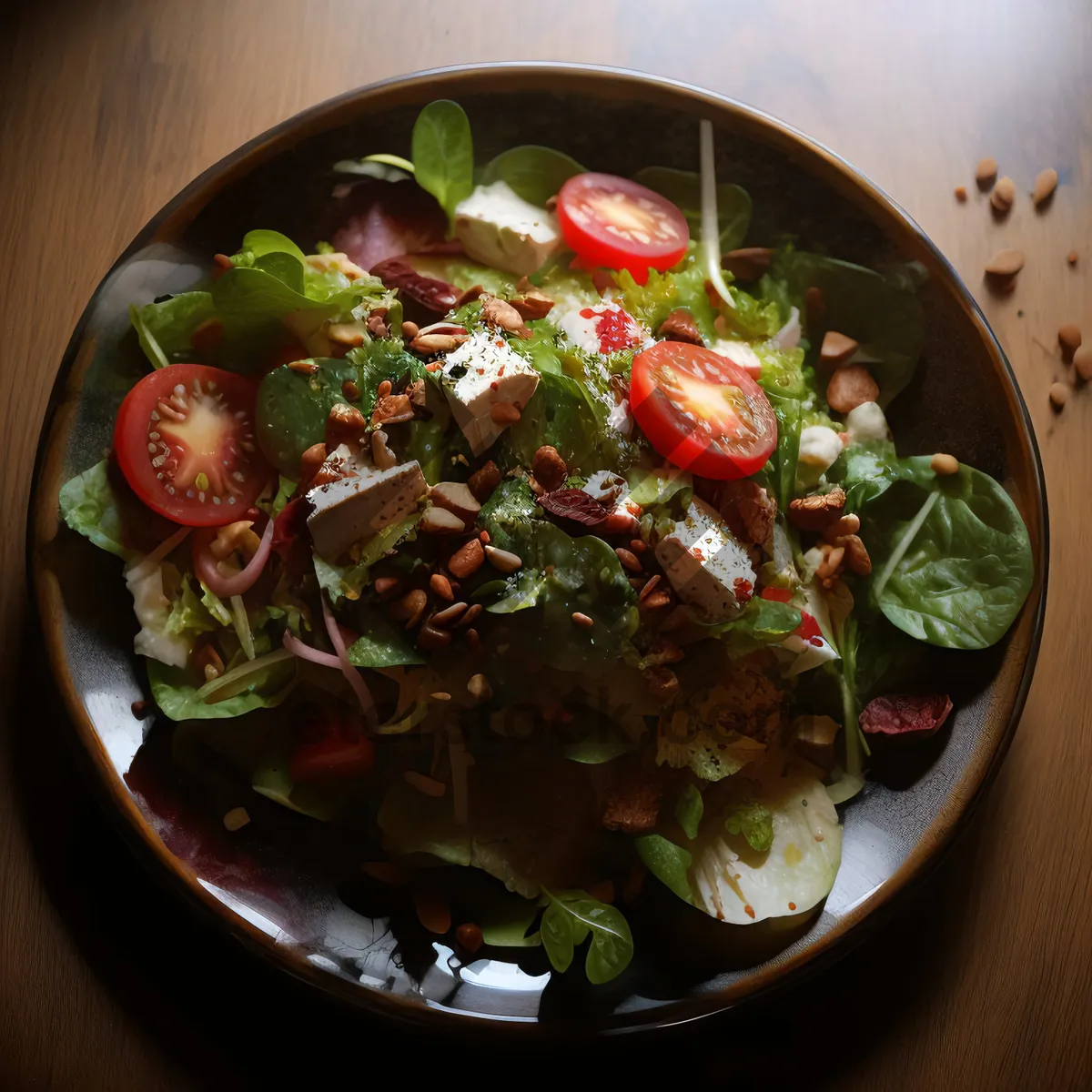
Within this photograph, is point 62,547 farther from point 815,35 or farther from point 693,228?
point 815,35

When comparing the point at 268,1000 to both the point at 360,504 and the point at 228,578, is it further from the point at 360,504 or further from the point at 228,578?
the point at 360,504

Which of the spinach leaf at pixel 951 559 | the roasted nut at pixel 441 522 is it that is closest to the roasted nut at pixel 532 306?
the roasted nut at pixel 441 522

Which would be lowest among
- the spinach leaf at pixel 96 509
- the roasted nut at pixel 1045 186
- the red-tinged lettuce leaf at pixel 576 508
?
the spinach leaf at pixel 96 509

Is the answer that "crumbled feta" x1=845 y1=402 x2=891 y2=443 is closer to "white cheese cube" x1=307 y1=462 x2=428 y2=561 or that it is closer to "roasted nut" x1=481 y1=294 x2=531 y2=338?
"roasted nut" x1=481 y1=294 x2=531 y2=338

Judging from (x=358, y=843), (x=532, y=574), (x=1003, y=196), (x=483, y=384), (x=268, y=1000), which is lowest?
(x=268, y=1000)

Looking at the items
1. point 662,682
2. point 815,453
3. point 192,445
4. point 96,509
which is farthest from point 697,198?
point 96,509

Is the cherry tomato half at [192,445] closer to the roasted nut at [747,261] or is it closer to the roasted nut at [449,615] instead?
the roasted nut at [449,615]

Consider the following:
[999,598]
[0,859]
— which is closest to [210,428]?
[0,859]
